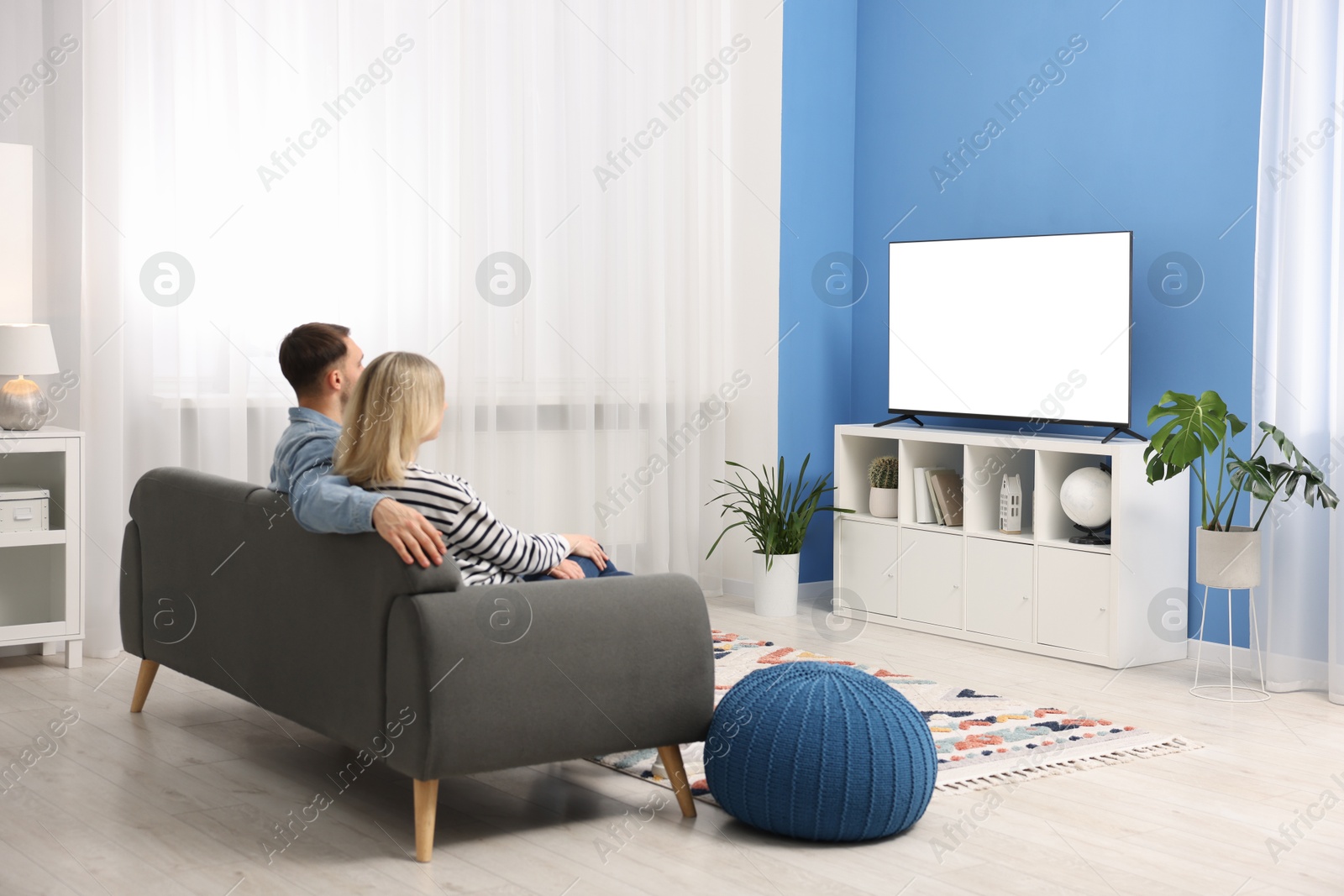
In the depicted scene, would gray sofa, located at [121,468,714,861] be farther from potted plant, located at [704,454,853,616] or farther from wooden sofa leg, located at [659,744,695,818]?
potted plant, located at [704,454,853,616]

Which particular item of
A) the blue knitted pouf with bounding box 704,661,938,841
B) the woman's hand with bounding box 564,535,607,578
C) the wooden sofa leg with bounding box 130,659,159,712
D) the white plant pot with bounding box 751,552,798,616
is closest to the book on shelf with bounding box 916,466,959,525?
the white plant pot with bounding box 751,552,798,616

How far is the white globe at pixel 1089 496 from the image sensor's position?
4742mm

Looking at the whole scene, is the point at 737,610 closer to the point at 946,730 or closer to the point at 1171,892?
the point at 946,730

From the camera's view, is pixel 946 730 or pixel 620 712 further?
pixel 946 730

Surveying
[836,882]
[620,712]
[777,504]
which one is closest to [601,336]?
[777,504]

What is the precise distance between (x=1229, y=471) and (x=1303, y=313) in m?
0.54

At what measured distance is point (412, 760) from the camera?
2.70 metres

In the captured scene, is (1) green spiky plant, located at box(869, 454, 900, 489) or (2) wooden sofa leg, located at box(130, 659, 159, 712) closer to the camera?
(2) wooden sofa leg, located at box(130, 659, 159, 712)

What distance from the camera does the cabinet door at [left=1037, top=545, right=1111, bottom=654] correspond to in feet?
15.4

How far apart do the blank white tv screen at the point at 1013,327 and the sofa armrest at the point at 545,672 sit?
96.8 inches

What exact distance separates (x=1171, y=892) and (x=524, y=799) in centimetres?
141

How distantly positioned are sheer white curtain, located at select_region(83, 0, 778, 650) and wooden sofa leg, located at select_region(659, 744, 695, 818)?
240 centimetres

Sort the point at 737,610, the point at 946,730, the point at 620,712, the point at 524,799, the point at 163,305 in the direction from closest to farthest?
the point at 620,712, the point at 524,799, the point at 946,730, the point at 163,305, the point at 737,610

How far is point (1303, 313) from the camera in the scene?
14.3ft
